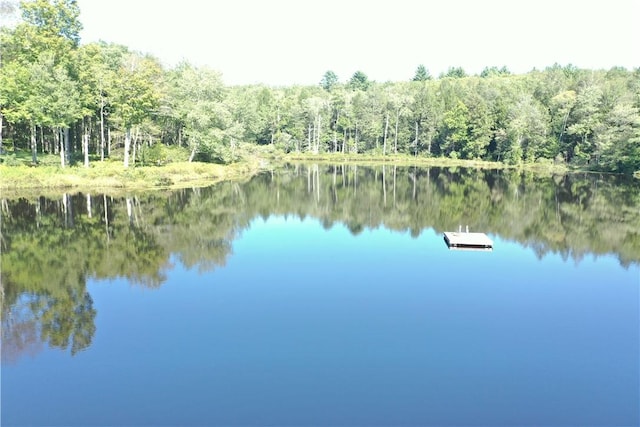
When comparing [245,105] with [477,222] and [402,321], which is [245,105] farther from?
→ [402,321]

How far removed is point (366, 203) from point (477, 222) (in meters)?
12.4

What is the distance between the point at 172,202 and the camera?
143 feet

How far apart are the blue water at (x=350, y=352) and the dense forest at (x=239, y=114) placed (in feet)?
119

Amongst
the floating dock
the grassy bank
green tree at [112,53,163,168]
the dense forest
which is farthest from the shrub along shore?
the floating dock

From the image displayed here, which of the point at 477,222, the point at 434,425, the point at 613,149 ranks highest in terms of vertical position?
the point at 613,149

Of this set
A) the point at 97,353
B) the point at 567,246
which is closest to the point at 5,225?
the point at 97,353

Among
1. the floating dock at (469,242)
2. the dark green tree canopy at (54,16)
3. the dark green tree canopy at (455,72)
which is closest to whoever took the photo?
the floating dock at (469,242)

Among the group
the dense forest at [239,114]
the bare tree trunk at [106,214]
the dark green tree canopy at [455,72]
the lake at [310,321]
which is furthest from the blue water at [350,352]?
the dark green tree canopy at [455,72]

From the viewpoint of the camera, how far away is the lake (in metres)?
13.0

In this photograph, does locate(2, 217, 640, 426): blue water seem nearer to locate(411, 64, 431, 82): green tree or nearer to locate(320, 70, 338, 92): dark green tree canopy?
→ locate(320, 70, 338, 92): dark green tree canopy

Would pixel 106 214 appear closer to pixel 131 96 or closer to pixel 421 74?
pixel 131 96

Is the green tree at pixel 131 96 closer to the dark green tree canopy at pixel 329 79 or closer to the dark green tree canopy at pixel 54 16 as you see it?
the dark green tree canopy at pixel 54 16

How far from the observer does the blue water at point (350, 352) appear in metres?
12.7

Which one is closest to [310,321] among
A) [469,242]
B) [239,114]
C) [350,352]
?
[350,352]
